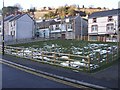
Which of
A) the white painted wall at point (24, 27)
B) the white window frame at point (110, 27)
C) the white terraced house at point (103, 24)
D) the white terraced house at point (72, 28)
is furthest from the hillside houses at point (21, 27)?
the white window frame at point (110, 27)

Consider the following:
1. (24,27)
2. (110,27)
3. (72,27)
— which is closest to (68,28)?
(72,27)

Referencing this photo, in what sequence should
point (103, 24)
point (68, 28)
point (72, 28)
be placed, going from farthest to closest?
point (68, 28) → point (72, 28) → point (103, 24)

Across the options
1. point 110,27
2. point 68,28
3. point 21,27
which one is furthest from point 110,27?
point 21,27

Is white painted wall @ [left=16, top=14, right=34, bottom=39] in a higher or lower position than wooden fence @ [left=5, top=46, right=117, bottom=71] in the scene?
higher

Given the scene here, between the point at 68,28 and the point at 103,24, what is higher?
the point at 103,24

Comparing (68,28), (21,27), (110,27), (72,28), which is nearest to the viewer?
(110,27)

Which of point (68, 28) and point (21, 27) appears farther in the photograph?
point (68, 28)

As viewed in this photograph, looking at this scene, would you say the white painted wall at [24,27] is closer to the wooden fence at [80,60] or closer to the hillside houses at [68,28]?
the hillside houses at [68,28]

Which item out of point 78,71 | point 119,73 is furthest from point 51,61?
point 119,73

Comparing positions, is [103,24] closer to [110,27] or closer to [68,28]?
[110,27]

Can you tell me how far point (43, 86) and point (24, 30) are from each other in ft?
234

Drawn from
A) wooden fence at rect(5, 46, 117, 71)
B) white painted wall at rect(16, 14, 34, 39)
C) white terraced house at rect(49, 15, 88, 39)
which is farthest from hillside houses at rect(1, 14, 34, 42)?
wooden fence at rect(5, 46, 117, 71)

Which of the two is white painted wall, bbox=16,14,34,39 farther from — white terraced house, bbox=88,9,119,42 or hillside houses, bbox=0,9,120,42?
white terraced house, bbox=88,9,119,42

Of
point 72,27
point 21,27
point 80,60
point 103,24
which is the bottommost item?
point 80,60
